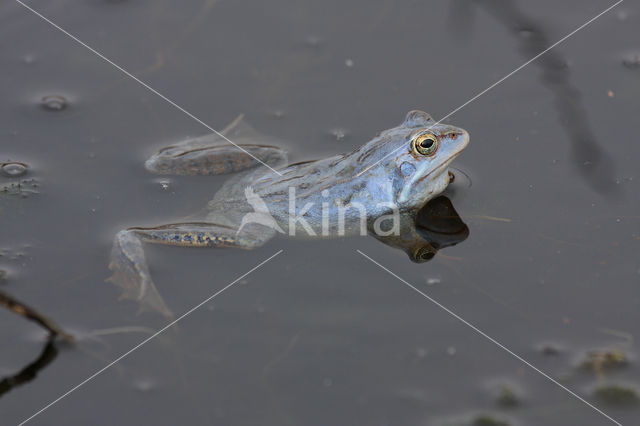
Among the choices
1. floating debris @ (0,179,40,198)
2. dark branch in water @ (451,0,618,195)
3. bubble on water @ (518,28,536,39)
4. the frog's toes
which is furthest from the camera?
bubble on water @ (518,28,536,39)

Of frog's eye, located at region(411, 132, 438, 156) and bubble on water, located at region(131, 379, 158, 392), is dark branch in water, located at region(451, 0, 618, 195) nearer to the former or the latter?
frog's eye, located at region(411, 132, 438, 156)

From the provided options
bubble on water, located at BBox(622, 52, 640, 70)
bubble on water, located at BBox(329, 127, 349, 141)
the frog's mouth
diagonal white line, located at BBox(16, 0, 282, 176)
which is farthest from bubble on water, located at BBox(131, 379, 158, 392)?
bubble on water, located at BBox(622, 52, 640, 70)

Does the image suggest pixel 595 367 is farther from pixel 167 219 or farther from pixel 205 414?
pixel 167 219

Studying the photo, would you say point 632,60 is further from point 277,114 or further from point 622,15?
point 277,114

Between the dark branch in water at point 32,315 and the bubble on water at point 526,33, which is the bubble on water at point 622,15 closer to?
the bubble on water at point 526,33

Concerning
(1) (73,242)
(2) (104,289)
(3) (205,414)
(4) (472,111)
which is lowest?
(3) (205,414)

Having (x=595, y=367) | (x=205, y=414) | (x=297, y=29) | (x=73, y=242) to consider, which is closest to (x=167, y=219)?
(x=73, y=242)

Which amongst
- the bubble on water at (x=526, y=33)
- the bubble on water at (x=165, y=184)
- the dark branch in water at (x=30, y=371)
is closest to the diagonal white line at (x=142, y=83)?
the bubble on water at (x=165, y=184)
